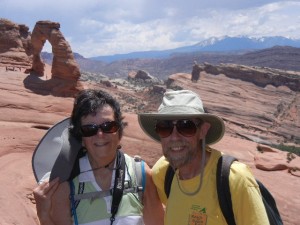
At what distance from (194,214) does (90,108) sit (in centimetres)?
122

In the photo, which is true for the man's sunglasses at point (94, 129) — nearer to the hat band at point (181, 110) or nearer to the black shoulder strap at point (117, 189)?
the black shoulder strap at point (117, 189)

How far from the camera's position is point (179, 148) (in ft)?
10.2

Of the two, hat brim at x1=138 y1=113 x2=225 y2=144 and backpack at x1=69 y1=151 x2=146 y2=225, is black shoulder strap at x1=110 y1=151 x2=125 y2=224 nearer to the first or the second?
backpack at x1=69 y1=151 x2=146 y2=225

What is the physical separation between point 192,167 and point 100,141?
81cm

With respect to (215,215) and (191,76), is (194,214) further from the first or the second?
(191,76)

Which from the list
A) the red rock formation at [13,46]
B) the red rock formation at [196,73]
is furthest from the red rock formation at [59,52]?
the red rock formation at [196,73]

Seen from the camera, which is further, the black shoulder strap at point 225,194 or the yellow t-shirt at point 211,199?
the black shoulder strap at point 225,194

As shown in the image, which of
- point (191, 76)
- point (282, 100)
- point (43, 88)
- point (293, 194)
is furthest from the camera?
point (191, 76)

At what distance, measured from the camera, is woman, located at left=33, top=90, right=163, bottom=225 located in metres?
2.92

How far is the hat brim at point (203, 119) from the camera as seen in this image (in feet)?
10.1

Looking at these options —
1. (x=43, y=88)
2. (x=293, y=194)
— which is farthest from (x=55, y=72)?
(x=293, y=194)

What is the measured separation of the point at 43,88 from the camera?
65.4 ft

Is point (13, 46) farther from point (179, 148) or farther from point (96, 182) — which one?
point (179, 148)

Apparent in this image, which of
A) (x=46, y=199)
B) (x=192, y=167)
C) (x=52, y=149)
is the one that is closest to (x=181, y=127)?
(x=192, y=167)
